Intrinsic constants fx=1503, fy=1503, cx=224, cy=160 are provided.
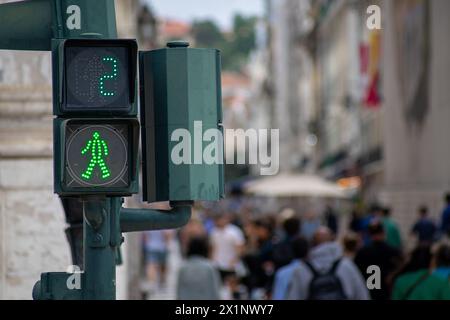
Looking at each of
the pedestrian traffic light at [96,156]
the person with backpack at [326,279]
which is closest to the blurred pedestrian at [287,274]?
the person with backpack at [326,279]

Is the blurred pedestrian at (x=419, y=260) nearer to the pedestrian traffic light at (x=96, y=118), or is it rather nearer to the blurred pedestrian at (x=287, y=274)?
the blurred pedestrian at (x=287, y=274)

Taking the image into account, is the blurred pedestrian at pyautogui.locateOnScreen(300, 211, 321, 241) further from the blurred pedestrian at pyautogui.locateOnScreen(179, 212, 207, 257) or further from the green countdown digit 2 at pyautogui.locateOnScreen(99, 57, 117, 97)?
the green countdown digit 2 at pyautogui.locateOnScreen(99, 57, 117, 97)

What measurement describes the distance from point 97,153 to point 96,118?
136mm

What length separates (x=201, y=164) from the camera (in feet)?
19.5

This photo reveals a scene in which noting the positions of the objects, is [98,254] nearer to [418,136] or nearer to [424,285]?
[424,285]

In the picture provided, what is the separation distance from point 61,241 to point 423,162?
26.0 metres

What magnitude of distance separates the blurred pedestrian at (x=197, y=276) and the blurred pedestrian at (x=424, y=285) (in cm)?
348

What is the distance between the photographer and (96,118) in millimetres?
5676

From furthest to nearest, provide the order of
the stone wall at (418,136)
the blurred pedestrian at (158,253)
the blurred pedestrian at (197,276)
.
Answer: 1. the stone wall at (418,136)
2. the blurred pedestrian at (158,253)
3. the blurred pedestrian at (197,276)

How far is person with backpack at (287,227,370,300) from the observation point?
1193cm

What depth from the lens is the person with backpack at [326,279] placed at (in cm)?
1193

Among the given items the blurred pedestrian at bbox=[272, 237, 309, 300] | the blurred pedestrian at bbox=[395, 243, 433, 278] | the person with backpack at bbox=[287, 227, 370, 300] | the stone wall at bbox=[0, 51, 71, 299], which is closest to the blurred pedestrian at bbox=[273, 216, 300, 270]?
the blurred pedestrian at bbox=[272, 237, 309, 300]

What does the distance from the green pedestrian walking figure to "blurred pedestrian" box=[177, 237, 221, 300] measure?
8329 mm

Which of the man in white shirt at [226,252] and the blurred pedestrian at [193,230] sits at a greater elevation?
the blurred pedestrian at [193,230]
